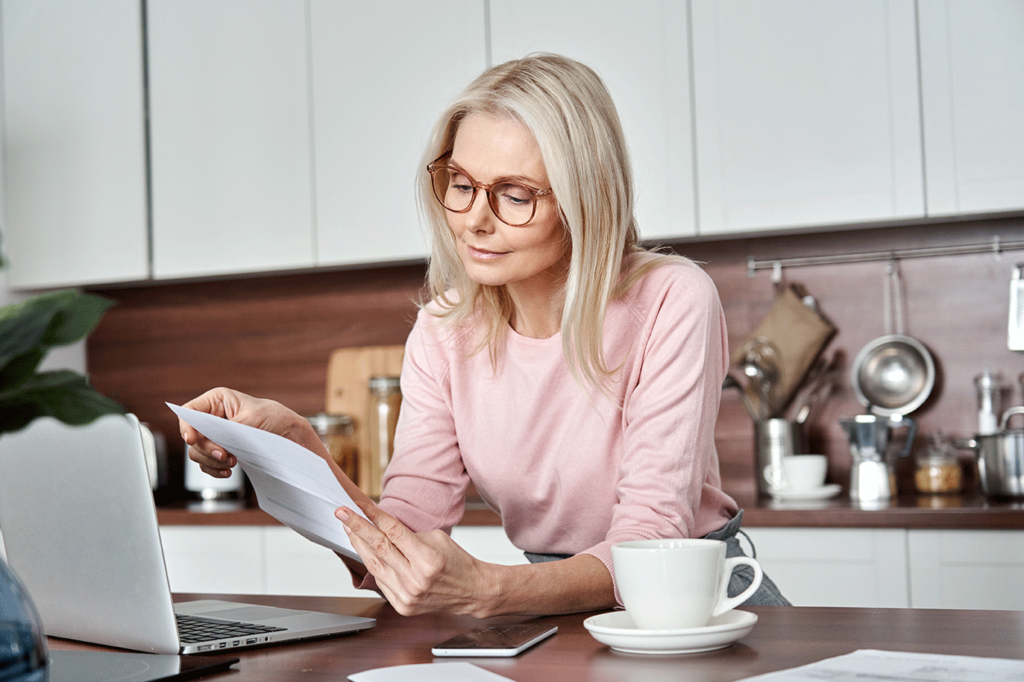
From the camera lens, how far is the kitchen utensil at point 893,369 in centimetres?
246

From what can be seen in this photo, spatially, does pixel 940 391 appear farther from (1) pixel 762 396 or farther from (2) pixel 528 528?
(2) pixel 528 528

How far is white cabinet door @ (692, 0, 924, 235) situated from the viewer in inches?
89.2

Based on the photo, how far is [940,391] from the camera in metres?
2.47

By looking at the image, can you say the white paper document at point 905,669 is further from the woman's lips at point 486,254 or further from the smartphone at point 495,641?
the woman's lips at point 486,254

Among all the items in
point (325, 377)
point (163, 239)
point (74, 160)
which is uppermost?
point (74, 160)

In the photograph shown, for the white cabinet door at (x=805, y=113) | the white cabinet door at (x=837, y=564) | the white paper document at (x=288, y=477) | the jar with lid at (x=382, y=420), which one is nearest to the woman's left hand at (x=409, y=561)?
the white paper document at (x=288, y=477)

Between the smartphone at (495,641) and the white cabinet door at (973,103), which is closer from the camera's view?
the smartphone at (495,641)

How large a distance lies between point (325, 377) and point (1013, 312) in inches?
72.6

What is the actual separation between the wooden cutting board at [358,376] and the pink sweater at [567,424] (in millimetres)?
1384

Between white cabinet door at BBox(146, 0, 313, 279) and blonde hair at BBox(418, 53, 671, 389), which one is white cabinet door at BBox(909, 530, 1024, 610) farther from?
white cabinet door at BBox(146, 0, 313, 279)

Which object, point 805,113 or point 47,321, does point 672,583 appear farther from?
point 805,113

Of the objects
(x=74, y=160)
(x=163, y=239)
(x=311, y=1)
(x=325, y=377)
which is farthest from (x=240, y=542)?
(x=311, y=1)

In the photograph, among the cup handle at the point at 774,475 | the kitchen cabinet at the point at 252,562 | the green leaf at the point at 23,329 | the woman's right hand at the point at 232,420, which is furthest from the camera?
the kitchen cabinet at the point at 252,562

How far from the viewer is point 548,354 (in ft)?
4.57
